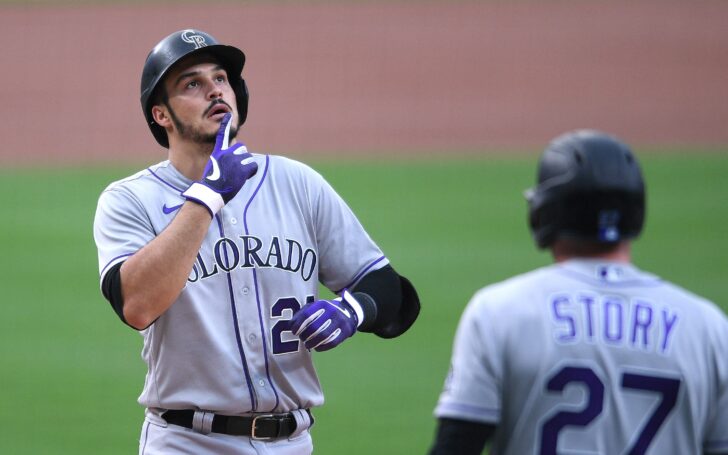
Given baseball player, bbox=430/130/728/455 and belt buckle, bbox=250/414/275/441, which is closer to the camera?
baseball player, bbox=430/130/728/455

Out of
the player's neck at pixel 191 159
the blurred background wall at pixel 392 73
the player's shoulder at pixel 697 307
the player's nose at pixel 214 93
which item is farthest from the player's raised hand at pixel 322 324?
the blurred background wall at pixel 392 73

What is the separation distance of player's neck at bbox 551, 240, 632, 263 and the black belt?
1354 millimetres

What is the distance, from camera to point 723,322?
261 cm

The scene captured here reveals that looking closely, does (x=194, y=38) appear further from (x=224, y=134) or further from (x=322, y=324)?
(x=322, y=324)

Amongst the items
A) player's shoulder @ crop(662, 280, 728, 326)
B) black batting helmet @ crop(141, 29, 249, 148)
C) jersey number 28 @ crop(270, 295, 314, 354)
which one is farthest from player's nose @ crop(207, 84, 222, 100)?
player's shoulder @ crop(662, 280, 728, 326)

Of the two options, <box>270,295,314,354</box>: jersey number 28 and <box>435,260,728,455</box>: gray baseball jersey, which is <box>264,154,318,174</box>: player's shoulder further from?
<box>435,260,728,455</box>: gray baseball jersey

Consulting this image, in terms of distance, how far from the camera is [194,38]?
391cm

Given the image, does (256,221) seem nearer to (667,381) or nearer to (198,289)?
(198,289)

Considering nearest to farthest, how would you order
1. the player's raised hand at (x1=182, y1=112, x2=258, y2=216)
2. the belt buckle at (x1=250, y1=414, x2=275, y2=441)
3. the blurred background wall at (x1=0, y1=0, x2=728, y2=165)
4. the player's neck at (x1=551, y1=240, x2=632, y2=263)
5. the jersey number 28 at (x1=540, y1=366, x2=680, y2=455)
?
the jersey number 28 at (x1=540, y1=366, x2=680, y2=455), the player's neck at (x1=551, y1=240, x2=632, y2=263), the player's raised hand at (x1=182, y1=112, x2=258, y2=216), the belt buckle at (x1=250, y1=414, x2=275, y2=441), the blurred background wall at (x1=0, y1=0, x2=728, y2=165)

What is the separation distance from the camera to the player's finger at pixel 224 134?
3.77 m

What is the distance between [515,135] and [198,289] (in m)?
14.3

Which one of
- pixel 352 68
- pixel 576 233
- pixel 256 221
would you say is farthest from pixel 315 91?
pixel 576 233

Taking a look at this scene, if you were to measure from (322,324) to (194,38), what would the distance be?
106cm

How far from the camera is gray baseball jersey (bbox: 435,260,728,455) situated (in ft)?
8.30
